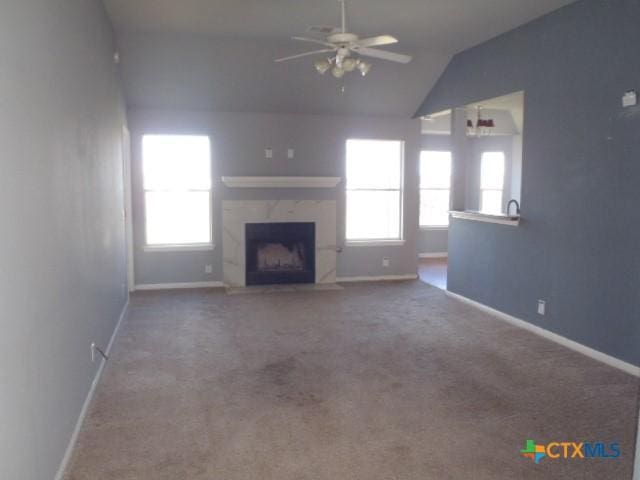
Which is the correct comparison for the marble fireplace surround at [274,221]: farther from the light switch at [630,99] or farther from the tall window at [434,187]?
the light switch at [630,99]

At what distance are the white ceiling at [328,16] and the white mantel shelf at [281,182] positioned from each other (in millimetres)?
1881

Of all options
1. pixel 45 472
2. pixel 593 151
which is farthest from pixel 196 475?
pixel 593 151

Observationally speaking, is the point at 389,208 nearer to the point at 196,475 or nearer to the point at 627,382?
the point at 627,382

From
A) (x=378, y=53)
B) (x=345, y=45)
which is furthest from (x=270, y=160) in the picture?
(x=345, y=45)

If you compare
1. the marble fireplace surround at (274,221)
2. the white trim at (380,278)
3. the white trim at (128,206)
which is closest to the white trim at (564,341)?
the white trim at (380,278)

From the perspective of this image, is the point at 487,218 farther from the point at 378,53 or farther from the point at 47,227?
A: the point at 47,227

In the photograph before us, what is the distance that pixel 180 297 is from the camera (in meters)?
6.26

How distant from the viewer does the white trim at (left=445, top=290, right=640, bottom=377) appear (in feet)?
12.8

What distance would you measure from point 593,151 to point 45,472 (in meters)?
4.24

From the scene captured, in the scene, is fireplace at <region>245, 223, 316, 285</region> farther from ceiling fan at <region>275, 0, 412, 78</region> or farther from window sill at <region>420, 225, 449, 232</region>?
ceiling fan at <region>275, 0, 412, 78</region>

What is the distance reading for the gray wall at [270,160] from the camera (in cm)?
661

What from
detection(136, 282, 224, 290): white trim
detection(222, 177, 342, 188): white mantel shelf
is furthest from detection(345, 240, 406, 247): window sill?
detection(136, 282, 224, 290): white trim

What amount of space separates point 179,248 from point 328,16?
3490 millimetres

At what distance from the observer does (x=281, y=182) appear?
6871mm
